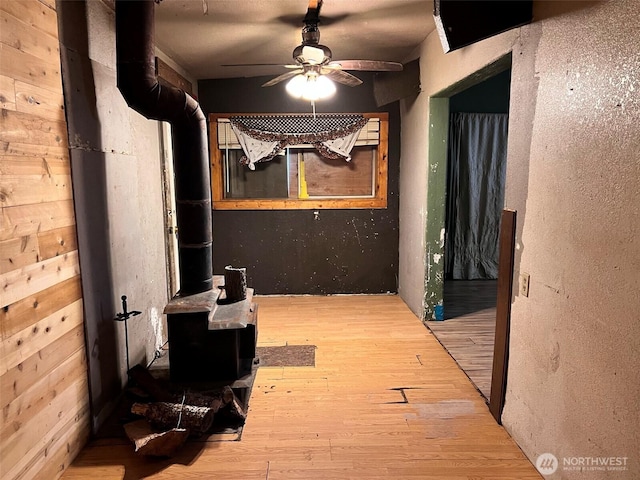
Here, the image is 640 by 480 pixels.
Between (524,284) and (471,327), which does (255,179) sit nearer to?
(471,327)

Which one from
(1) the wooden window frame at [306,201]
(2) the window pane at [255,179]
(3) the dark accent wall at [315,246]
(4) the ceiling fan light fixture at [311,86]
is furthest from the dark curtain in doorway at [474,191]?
(4) the ceiling fan light fixture at [311,86]

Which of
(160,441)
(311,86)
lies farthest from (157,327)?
(311,86)

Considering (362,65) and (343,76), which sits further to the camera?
(343,76)

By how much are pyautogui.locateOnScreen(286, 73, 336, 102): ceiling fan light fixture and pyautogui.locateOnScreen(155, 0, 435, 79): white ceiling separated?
40 cm

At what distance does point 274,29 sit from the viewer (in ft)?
10.5

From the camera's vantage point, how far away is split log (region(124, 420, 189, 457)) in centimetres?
198

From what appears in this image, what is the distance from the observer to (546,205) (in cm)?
183

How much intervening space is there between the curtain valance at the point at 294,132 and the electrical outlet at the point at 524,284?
2.93 meters

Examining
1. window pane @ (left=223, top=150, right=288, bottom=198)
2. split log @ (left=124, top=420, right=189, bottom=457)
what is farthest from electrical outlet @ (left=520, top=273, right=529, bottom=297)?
window pane @ (left=223, top=150, right=288, bottom=198)

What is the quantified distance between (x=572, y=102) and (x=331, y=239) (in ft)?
11.1

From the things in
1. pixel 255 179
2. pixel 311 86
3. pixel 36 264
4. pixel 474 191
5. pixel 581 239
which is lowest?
pixel 36 264

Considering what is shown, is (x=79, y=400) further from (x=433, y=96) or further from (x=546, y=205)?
(x=433, y=96)
